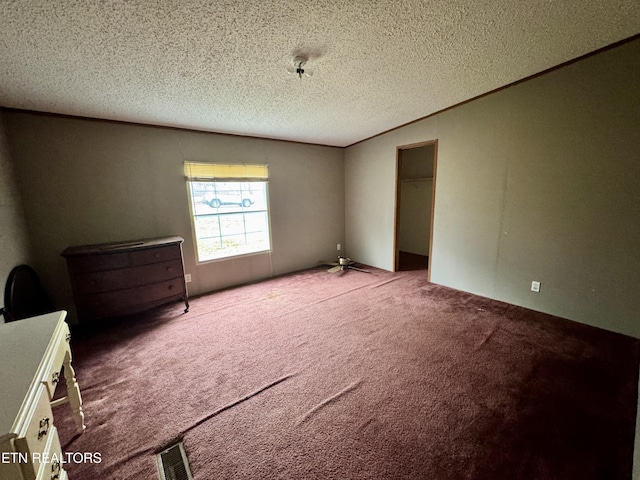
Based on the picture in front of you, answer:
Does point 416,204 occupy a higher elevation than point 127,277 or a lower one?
higher

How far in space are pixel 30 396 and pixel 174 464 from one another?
0.84 m

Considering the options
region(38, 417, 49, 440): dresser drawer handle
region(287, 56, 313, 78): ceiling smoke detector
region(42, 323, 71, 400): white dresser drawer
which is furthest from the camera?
region(287, 56, 313, 78): ceiling smoke detector

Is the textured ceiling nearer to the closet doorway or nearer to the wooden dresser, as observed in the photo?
the wooden dresser

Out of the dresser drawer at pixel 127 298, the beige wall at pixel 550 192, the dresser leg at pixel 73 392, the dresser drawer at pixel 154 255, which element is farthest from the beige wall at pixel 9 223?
the beige wall at pixel 550 192

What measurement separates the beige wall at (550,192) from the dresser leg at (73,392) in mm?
3905

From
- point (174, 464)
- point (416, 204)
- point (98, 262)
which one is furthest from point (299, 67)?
point (416, 204)

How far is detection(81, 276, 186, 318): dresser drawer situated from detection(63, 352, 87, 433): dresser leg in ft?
4.12

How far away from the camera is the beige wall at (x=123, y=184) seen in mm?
2516

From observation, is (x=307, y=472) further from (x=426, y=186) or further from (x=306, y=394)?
(x=426, y=186)

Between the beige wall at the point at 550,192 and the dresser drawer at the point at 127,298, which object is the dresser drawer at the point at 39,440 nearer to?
the dresser drawer at the point at 127,298

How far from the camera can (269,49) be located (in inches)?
70.9

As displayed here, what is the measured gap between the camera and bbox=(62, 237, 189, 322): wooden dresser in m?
2.37

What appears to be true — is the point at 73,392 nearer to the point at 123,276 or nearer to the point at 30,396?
the point at 30,396

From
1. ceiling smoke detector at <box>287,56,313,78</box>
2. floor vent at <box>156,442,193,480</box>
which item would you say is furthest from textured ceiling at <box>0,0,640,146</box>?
floor vent at <box>156,442,193,480</box>
